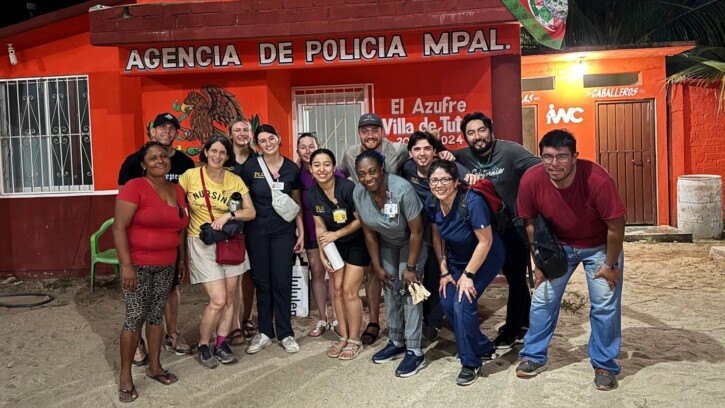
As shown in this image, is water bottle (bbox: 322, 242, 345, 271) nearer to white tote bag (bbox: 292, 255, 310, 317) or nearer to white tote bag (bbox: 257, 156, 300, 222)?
white tote bag (bbox: 257, 156, 300, 222)

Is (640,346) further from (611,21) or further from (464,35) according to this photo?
(611,21)

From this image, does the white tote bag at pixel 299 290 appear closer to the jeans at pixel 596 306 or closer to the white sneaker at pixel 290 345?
the white sneaker at pixel 290 345

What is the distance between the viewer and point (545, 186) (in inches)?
159

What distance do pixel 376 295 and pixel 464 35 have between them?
313 cm

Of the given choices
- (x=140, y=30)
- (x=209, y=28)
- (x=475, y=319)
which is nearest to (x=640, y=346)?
(x=475, y=319)

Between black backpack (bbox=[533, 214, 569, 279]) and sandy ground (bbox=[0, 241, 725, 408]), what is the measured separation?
75cm

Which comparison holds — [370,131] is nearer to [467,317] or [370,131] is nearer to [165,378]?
[467,317]

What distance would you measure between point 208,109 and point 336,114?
1653 millimetres

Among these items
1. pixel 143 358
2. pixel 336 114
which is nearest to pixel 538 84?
pixel 336 114

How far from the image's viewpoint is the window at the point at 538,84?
35.0 ft

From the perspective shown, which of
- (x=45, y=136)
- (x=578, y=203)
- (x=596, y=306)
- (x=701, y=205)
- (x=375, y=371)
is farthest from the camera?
(x=701, y=205)

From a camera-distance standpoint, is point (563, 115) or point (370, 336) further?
point (563, 115)

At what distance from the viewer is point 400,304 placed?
184 inches

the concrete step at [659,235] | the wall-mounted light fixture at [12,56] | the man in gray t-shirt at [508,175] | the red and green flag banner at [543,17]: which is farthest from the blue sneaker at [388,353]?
the wall-mounted light fixture at [12,56]
